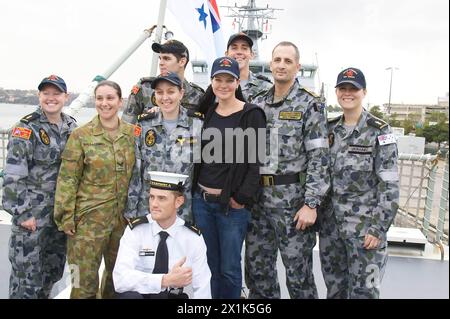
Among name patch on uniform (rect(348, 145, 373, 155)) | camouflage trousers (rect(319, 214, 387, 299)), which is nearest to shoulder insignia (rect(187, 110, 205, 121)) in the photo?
name patch on uniform (rect(348, 145, 373, 155))

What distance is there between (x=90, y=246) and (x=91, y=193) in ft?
0.97

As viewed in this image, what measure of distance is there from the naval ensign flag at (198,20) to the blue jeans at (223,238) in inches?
75.0

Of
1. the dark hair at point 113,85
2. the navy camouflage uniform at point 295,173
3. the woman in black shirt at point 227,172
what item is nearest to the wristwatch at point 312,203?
the navy camouflage uniform at point 295,173

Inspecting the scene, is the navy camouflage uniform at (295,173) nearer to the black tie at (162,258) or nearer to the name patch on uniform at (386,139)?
the name patch on uniform at (386,139)

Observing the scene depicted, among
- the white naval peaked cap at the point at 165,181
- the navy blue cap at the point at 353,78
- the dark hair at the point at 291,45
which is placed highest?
the dark hair at the point at 291,45

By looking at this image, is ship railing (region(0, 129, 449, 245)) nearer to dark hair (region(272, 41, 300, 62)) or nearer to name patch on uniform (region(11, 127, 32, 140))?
A: name patch on uniform (region(11, 127, 32, 140))

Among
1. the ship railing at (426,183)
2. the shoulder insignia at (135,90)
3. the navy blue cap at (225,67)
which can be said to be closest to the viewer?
the navy blue cap at (225,67)

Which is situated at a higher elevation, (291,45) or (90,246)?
(291,45)

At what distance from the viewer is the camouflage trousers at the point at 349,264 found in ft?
7.45

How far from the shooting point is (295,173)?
2371 millimetres

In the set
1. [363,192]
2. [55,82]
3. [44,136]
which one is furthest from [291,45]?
[44,136]

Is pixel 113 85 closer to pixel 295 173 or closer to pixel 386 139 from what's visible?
pixel 295 173
